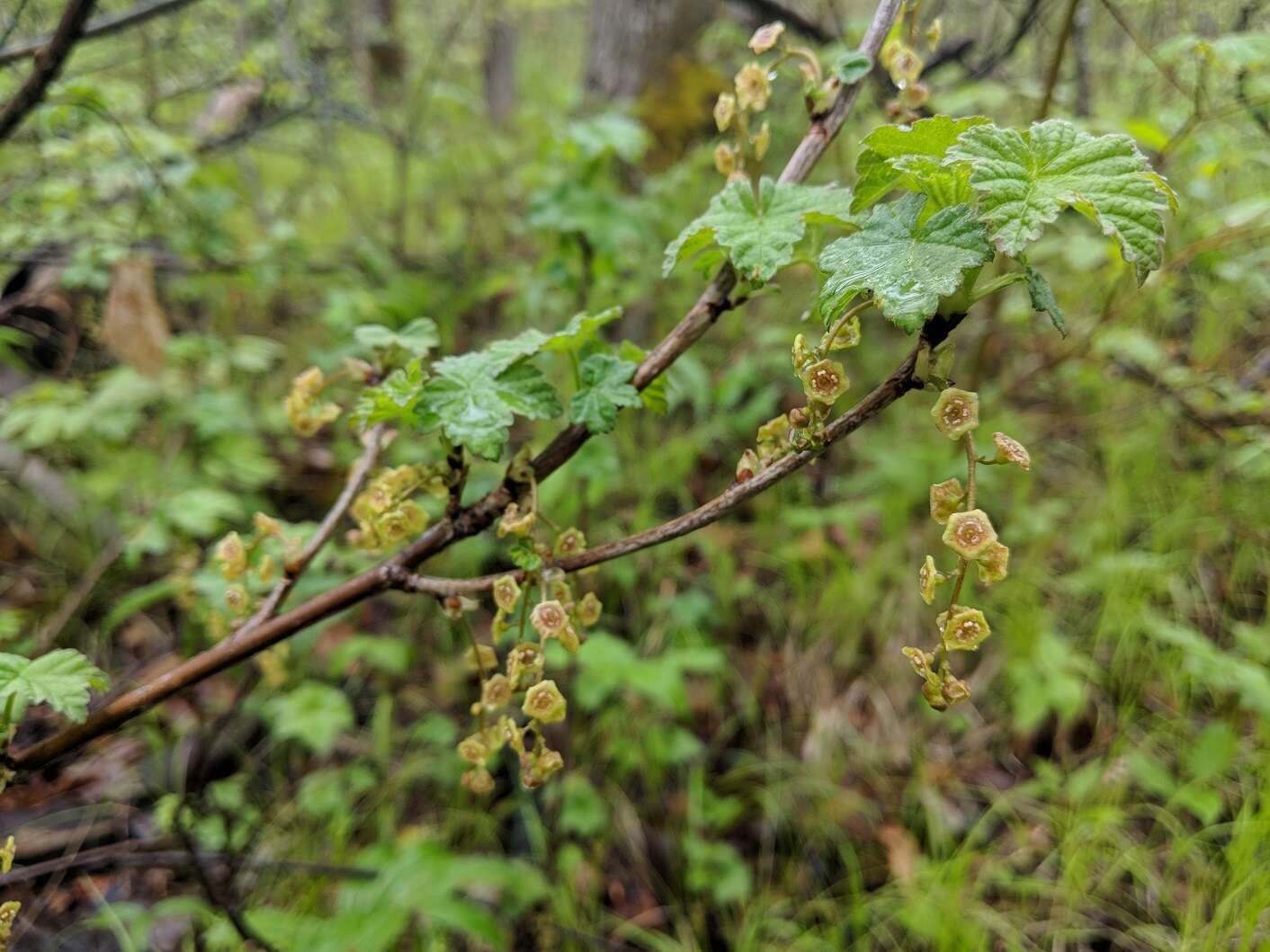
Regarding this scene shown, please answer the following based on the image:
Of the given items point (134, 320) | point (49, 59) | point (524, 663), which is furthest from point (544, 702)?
point (134, 320)

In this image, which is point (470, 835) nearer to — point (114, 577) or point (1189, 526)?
point (114, 577)

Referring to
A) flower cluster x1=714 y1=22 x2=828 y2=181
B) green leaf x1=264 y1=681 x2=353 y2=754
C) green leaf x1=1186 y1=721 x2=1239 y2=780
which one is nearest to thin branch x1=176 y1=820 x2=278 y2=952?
green leaf x1=264 y1=681 x2=353 y2=754

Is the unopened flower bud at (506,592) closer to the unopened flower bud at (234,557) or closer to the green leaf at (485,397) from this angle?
the green leaf at (485,397)

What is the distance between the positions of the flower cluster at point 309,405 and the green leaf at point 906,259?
0.63 m

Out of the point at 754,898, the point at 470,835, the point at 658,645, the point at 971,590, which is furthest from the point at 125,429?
the point at 971,590

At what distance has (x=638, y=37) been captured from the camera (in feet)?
9.53

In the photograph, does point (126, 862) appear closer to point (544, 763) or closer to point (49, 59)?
point (544, 763)

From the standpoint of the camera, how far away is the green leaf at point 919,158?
0.62 metres

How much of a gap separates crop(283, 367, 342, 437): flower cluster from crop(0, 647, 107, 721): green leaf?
0.35 m

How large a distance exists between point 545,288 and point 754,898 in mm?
1789

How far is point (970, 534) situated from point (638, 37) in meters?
2.91

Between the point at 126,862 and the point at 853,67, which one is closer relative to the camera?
the point at 853,67

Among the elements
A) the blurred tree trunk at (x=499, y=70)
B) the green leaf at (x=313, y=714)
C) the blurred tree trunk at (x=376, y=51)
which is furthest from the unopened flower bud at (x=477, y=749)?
the blurred tree trunk at (x=499, y=70)

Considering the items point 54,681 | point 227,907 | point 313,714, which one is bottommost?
point 313,714
